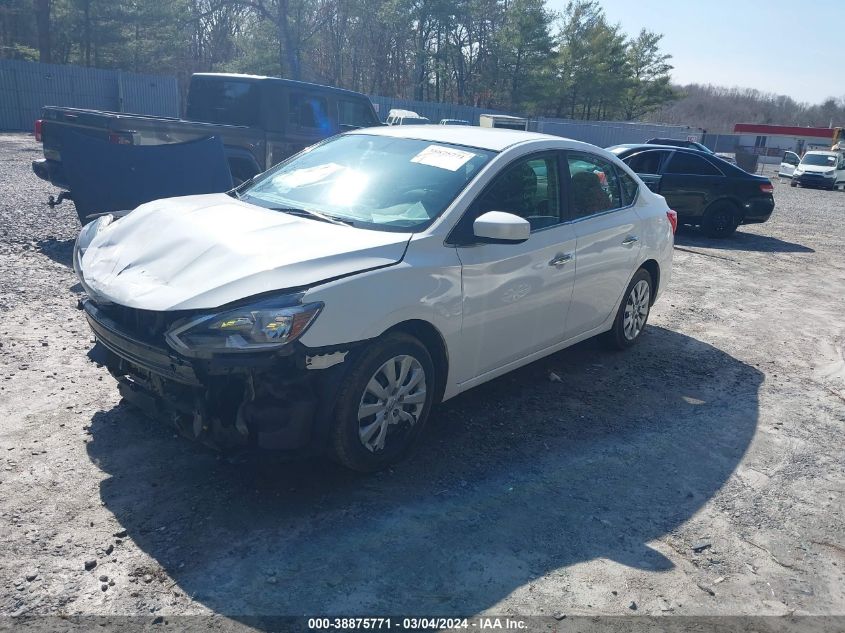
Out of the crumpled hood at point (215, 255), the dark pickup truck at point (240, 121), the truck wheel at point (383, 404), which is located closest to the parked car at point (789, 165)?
the dark pickup truck at point (240, 121)

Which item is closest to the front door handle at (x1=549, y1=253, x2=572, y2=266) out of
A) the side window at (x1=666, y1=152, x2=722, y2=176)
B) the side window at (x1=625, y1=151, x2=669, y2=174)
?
the side window at (x1=625, y1=151, x2=669, y2=174)

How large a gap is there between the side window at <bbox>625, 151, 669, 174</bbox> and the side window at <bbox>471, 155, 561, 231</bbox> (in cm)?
870

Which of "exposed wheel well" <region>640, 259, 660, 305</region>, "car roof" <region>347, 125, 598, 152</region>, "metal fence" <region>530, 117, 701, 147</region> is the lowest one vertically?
"exposed wheel well" <region>640, 259, 660, 305</region>

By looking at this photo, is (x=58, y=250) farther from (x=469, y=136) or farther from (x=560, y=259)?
(x=560, y=259)

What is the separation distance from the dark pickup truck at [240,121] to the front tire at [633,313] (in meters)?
5.32

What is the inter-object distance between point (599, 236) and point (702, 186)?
901cm

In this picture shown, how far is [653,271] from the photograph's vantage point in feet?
20.4

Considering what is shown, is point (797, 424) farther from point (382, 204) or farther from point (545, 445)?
point (382, 204)

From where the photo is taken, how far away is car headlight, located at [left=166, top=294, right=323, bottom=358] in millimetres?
3080

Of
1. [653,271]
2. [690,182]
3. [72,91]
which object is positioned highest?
[72,91]

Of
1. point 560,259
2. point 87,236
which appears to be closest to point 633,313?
point 560,259

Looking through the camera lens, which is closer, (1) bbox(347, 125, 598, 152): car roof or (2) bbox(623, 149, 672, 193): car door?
(1) bbox(347, 125, 598, 152): car roof

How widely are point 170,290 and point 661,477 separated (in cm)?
292

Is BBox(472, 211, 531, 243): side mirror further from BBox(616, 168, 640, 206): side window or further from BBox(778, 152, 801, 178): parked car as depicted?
BBox(778, 152, 801, 178): parked car
